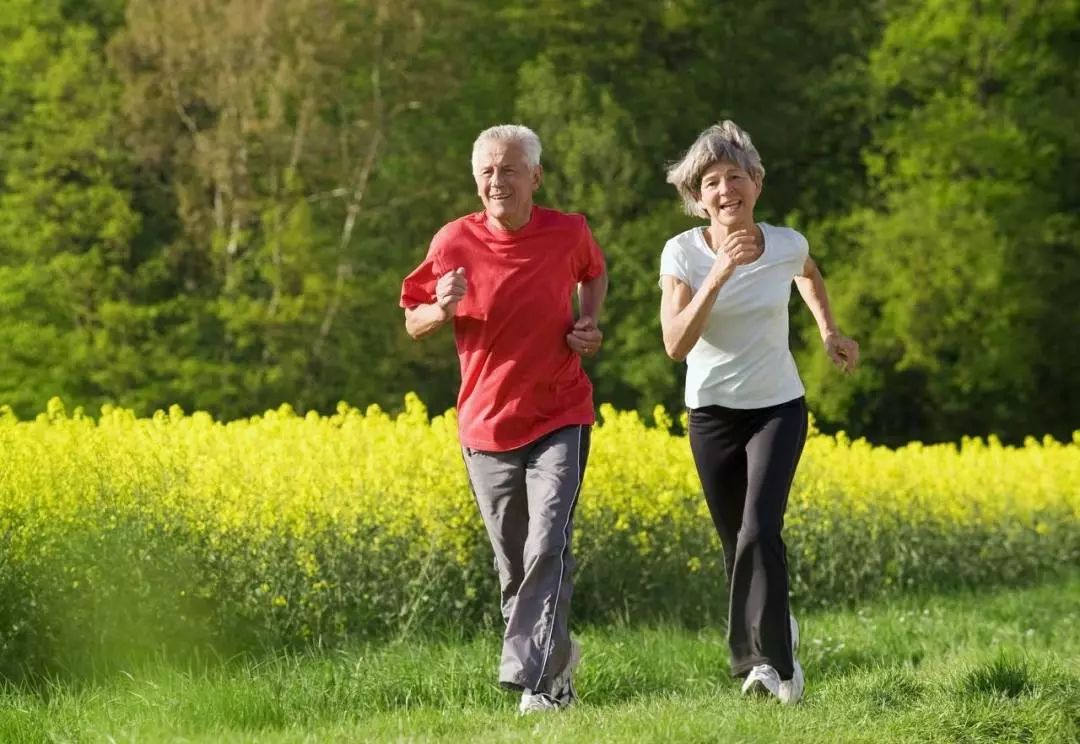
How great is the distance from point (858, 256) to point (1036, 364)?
12.4 ft

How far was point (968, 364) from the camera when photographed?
29.4 m

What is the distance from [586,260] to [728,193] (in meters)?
0.52

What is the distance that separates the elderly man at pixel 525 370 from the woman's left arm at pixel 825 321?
0.85 meters

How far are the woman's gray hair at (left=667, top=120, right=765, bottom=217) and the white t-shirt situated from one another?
0.61 feet

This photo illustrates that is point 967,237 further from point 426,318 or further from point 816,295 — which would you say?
point 426,318

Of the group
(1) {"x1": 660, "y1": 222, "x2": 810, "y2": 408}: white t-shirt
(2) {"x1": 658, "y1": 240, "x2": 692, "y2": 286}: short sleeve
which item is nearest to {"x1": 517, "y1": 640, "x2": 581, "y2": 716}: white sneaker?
(1) {"x1": 660, "y1": 222, "x2": 810, "y2": 408}: white t-shirt

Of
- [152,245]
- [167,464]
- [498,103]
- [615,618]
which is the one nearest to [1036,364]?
[498,103]

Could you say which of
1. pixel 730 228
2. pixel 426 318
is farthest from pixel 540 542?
pixel 730 228

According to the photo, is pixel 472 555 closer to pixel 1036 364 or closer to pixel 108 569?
pixel 108 569

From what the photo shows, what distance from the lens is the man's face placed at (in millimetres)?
6051

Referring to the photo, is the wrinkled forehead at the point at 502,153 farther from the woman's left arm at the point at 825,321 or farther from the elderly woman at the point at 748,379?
the woman's left arm at the point at 825,321

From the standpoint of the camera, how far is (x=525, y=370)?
6066 mm

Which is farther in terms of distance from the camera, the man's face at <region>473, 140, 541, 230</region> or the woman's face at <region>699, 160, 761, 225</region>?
the woman's face at <region>699, 160, 761, 225</region>

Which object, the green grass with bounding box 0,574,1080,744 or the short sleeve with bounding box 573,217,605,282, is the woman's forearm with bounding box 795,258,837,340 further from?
the green grass with bounding box 0,574,1080,744
